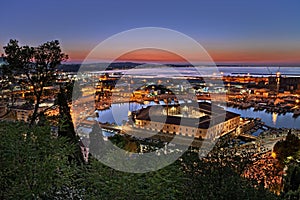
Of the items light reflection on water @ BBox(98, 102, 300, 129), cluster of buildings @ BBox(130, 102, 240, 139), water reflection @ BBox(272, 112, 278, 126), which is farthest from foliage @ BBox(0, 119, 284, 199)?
water reflection @ BBox(272, 112, 278, 126)

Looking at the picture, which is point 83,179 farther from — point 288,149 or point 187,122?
point 187,122

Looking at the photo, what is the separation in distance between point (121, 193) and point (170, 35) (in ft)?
21.5

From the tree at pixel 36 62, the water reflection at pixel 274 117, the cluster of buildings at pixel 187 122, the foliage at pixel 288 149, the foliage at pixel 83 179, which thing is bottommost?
the water reflection at pixel 274 117

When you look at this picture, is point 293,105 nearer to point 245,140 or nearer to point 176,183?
point 245,140

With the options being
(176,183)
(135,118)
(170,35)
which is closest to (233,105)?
→ (135,118)

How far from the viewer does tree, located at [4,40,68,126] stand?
4961mm

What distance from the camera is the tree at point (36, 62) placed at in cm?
496

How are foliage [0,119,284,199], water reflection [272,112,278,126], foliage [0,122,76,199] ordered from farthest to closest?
water reflection [272,112,278,126], foliage [0,122,76,199], foliage [0,119,284,199]

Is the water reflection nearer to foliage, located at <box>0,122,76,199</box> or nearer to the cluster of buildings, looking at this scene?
the cluster of buildings

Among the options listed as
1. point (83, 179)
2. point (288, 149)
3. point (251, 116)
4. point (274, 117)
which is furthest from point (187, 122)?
point (274, 117)

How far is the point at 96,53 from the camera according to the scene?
6.29 metres

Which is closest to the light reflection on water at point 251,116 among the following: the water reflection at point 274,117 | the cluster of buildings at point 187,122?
the water reflection at point 274,117

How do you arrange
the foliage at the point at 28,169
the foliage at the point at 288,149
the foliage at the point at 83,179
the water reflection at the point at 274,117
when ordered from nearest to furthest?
the foliage at the point at 83,179
the foliage at the point at 28,169
the foliage at the point at 288,149
the water reflection at the point at 274,117

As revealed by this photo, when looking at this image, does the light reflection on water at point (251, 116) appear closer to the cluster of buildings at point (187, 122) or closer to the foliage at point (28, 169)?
the cluster of buildings at point (187, 122)
